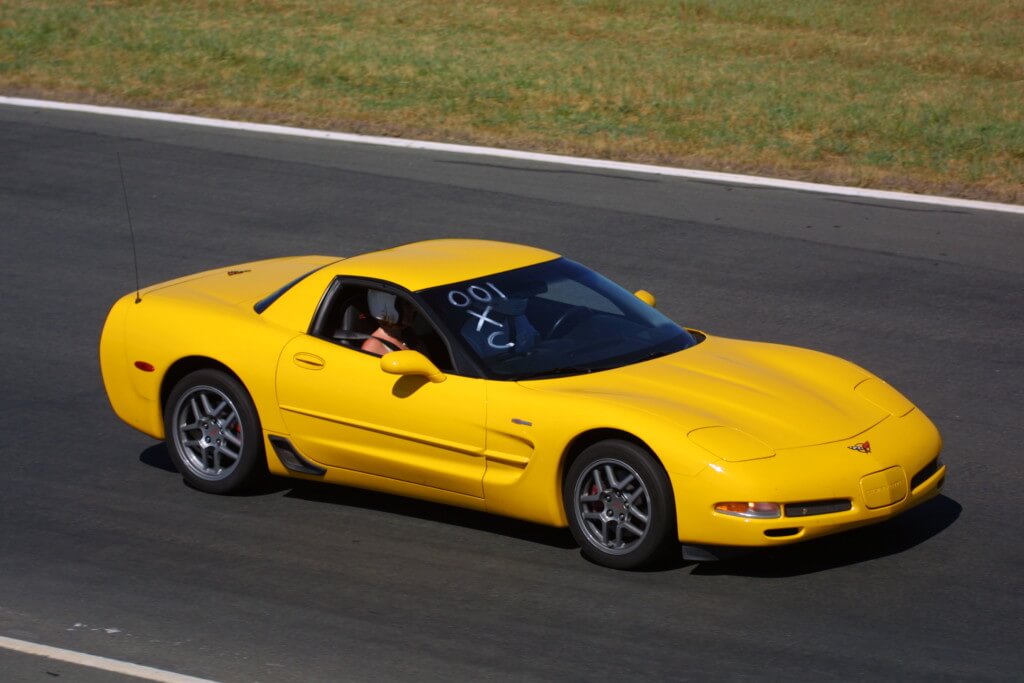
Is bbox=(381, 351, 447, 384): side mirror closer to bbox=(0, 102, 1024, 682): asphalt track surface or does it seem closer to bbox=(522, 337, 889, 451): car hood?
bbox=(522, 337, 889, 451): car hood

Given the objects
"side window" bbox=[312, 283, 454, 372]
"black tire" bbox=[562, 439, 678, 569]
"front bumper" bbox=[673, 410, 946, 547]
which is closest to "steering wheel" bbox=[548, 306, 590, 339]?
"side window" bbox=[312, 283, 454, 372]

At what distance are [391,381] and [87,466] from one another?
7.19 feet

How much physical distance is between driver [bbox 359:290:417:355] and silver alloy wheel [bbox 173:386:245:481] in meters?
0.91

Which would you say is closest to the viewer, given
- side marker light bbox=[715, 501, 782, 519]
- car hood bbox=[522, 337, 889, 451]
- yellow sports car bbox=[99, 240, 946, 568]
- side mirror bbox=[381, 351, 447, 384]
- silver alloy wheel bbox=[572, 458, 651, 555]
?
side marker light bbox=[715, 501, 782, 519]

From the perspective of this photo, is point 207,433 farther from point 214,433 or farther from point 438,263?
point 438,263

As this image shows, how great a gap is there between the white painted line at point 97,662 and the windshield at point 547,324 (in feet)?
7.50

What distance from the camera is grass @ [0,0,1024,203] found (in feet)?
58.9

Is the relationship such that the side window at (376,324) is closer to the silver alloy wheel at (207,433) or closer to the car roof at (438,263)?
the car roof at (438,263)

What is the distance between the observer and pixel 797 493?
6.88m

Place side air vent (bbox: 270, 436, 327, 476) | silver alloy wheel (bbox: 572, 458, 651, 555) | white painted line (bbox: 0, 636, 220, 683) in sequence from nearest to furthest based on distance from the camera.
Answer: white painted line (bbox: 0, 636, 220, 683) → silver alloy wheel (bbox: 572, 458, 651, 555) → side air vent (bbox: 270, 436, 327, 476)

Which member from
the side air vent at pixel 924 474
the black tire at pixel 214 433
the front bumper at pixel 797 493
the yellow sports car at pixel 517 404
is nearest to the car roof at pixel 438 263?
the yellow sports car at pixel 517 404

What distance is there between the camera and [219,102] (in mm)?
20156

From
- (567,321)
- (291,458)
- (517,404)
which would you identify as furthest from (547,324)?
(291,458)

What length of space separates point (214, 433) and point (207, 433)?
1.7 inches
